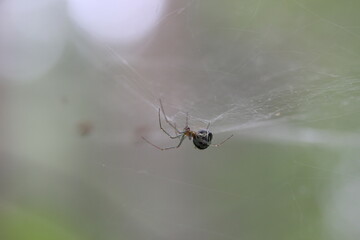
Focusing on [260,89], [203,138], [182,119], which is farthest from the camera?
[182,119]

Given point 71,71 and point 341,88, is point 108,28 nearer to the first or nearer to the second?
point 71,71

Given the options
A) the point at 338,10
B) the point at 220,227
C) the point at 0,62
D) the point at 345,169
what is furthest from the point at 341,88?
the point at 0,62

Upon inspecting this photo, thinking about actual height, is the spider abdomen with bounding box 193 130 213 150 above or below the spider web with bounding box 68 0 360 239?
below

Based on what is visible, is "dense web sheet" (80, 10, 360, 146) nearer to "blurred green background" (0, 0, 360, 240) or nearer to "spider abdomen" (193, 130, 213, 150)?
"blurred green background" (0, 0, 360, 240)

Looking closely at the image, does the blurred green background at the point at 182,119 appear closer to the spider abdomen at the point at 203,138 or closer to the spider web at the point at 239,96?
the spider web at the point at 239,96

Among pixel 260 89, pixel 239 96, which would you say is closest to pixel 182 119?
pixel 239 96

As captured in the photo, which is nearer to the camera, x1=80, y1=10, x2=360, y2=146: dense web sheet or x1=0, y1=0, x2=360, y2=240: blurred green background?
x1=80, y1=10, x2=360, y2=146: dense web sheet

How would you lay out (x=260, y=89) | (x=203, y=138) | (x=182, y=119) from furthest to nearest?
(x=182, y=119) < (x=260, y=89) < (x=203, y=138)

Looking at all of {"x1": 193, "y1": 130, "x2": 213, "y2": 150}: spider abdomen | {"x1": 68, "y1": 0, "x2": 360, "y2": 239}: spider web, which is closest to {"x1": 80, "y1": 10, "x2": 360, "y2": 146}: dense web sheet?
{"x1": 68, "y1": 0, "x2": 360, "y2": 239}: spider web

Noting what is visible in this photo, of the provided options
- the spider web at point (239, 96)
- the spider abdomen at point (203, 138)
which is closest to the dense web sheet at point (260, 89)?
the spider web at point (239, 96)

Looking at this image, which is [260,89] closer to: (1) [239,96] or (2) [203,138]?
(1) [239,96]

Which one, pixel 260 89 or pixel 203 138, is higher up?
pixel 260 89
